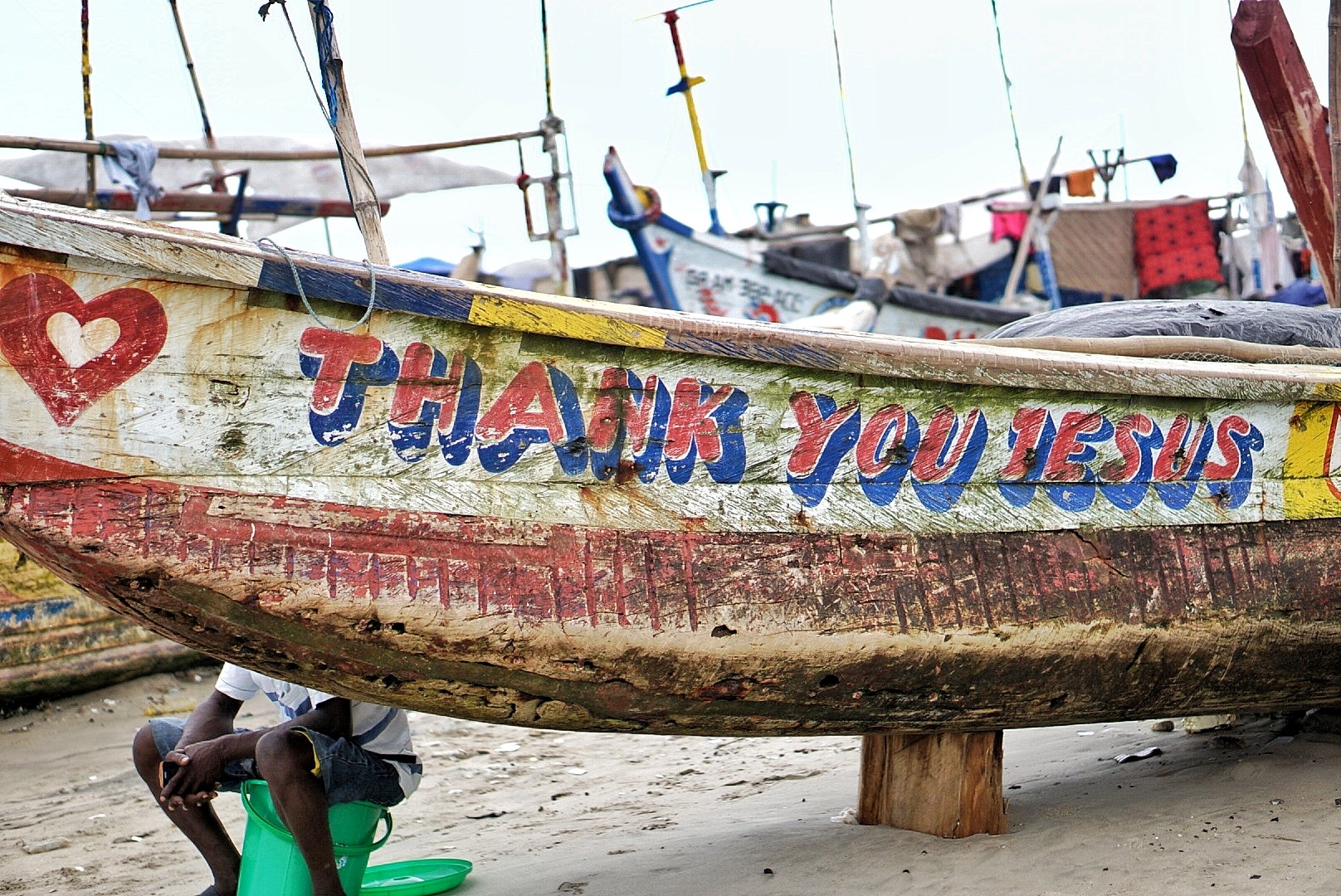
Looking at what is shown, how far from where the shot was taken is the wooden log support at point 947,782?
2953 millimetres

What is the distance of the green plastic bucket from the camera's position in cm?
266

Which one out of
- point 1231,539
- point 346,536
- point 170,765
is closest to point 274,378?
point 346,536

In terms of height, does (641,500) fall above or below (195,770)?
above

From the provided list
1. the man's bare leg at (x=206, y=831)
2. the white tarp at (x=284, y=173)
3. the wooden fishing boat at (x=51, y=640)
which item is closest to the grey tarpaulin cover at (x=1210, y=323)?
the man's bare leg at (x=206, y=831)

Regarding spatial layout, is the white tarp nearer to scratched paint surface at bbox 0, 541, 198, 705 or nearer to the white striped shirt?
scratched paint surface at bbox 0, 541, 198, 705

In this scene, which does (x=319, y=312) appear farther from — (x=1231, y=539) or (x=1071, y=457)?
(x=1231, y=539)

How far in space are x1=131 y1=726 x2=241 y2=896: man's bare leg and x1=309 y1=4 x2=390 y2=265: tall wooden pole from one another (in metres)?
1.33

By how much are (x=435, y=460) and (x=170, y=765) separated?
3.44 ft

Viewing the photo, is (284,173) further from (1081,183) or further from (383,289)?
(383,289)

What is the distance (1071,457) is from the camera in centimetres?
283

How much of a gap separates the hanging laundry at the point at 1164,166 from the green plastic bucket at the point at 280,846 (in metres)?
13.2

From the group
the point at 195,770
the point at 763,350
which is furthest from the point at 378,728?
the point at 763,350

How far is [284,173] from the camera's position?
12984 mm

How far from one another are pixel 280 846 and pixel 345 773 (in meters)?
0.22
